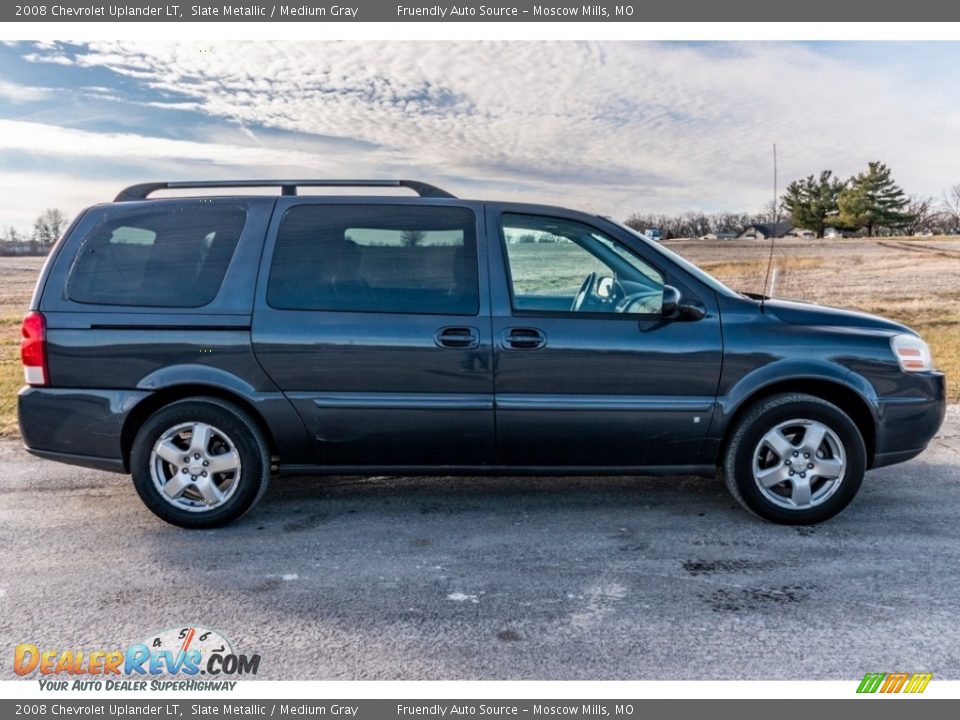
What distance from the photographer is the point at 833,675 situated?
2.73 m

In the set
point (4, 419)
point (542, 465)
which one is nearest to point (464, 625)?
point (542, 465)

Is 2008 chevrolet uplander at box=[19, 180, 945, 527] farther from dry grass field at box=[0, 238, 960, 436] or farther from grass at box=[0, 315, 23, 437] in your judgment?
dry grass field at box=[0, 238, 960, 436]

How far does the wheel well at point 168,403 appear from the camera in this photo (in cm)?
411

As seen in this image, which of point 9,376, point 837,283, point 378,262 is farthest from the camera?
point 837,283

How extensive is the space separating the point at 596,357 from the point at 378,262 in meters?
1.31

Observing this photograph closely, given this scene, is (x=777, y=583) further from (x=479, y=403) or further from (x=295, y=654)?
(x=295, y=654)

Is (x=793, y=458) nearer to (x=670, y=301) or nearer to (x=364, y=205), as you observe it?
(x=670, y=301)

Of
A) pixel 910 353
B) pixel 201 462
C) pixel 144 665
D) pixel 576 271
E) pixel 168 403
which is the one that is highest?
pixel 576 271

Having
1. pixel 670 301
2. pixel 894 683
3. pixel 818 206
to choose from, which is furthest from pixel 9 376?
pixel 818 206

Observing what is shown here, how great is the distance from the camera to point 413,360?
4047 millimetres

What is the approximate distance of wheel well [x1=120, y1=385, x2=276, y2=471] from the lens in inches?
162

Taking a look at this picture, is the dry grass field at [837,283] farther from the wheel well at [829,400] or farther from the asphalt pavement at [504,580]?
the wheel well at [829,400]

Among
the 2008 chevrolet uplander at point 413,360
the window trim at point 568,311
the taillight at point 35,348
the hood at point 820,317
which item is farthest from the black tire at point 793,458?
the taillight at point 35,348

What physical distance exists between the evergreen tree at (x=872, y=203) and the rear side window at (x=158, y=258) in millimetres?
65078
